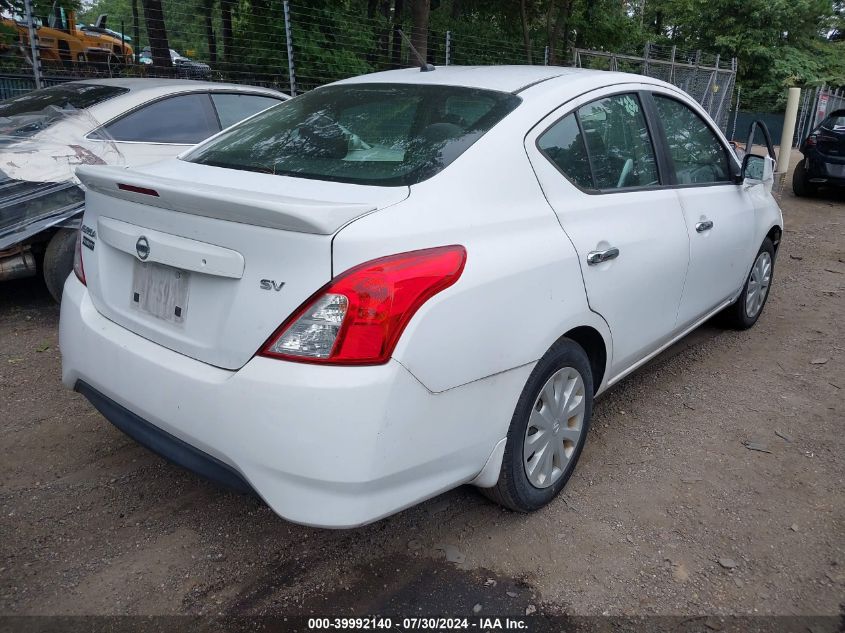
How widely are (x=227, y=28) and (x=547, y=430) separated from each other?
35.0 feet

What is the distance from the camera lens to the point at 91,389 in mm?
2580

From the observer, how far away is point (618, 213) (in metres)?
3.01

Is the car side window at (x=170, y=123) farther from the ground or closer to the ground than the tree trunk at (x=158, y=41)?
closer to the ground

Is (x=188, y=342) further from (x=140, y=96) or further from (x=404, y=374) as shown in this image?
(x=140, y=96)

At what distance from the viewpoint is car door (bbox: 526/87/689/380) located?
2756 mm

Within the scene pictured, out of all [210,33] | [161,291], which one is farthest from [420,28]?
[161,291]

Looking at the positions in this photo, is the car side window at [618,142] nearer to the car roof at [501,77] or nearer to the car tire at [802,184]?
the car roof at [501,77]

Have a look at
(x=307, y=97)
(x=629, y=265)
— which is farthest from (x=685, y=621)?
(x=307, y=97)

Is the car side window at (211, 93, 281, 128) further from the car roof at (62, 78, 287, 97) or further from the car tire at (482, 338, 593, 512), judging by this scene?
the car tire at (482, 338, 593, 512)

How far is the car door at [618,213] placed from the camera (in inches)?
108

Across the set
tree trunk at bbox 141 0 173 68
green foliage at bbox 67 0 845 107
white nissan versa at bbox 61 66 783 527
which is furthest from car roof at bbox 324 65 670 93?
tree trunk at bbox 141 0 173 68

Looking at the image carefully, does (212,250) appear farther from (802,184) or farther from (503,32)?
(503,32)

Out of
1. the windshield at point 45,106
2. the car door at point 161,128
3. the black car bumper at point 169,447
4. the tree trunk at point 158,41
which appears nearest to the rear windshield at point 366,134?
the black car bumper at point 169,447

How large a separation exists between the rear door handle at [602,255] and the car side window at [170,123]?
3936 mm
